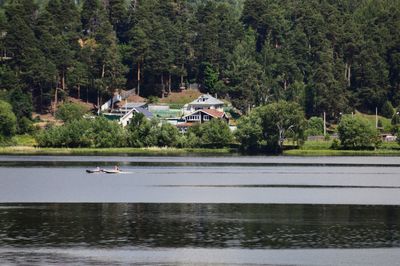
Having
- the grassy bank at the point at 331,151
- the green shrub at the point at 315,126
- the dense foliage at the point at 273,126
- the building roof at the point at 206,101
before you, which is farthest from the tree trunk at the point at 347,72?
the dense foliage at the point at 273,126

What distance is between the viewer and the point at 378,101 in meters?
184

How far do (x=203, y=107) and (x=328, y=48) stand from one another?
26.6m

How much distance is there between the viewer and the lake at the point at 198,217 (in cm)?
4450

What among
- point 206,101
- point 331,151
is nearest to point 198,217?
point 331,151

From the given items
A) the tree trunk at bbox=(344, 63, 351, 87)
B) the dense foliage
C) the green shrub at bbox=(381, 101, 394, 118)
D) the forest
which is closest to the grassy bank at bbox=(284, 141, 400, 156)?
the dense foliage

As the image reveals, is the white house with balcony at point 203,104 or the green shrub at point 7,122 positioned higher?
the white house with balcony at point 203,104

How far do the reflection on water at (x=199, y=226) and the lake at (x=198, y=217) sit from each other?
0.05 m

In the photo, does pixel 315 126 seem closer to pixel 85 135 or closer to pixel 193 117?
pixel 193 117

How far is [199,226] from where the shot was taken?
53.9 m

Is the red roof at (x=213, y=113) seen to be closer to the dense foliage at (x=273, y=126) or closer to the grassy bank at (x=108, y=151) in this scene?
the grassy bank at (x=108, y=151)

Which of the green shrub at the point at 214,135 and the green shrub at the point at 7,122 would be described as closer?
the green shrub at the point at 7,122

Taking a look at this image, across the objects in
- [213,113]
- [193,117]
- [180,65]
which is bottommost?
[193,117]

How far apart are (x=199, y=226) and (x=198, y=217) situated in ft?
14.0

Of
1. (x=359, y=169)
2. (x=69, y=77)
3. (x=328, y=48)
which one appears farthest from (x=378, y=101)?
(x=359, y=169)
